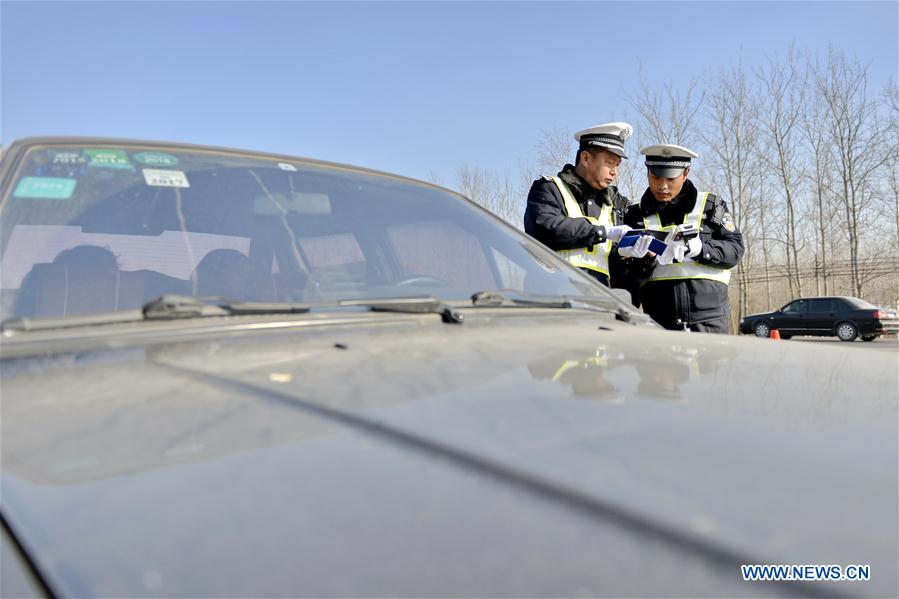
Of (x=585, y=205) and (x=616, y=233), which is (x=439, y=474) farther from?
(x=585, y=205)

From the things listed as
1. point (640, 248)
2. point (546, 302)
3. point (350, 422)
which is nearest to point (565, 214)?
point (640, 248)

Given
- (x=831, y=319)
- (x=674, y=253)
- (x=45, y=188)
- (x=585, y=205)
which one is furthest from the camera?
(x=831, y=319)

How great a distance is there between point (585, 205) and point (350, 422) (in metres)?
3.34

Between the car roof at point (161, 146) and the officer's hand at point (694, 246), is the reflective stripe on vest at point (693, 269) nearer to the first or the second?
the officer's hand at point (694, 246)

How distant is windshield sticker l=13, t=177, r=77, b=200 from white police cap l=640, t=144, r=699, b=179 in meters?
3.13

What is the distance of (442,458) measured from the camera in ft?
2.49

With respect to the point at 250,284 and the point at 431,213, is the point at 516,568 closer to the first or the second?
the point at 250,284

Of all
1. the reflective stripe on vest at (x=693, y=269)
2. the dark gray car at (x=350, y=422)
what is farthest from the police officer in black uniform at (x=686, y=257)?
the dark gray car at (x=350, y=422)

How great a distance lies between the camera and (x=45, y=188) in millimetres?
1575

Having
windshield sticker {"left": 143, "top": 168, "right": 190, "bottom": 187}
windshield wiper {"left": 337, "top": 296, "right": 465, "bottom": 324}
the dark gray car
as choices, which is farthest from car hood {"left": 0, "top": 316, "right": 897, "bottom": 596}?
windshield sticker {"left": 143, "top": 168, "right": 190, "bottom": 187}

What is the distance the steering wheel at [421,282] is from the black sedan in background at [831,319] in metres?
21.9

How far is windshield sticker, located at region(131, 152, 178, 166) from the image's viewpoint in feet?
5.66

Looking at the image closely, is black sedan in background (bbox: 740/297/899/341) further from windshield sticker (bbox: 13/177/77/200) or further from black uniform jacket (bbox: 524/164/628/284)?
windshield sticker (bbox: 13/177/77/200)

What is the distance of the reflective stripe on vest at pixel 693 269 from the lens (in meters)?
3.88
